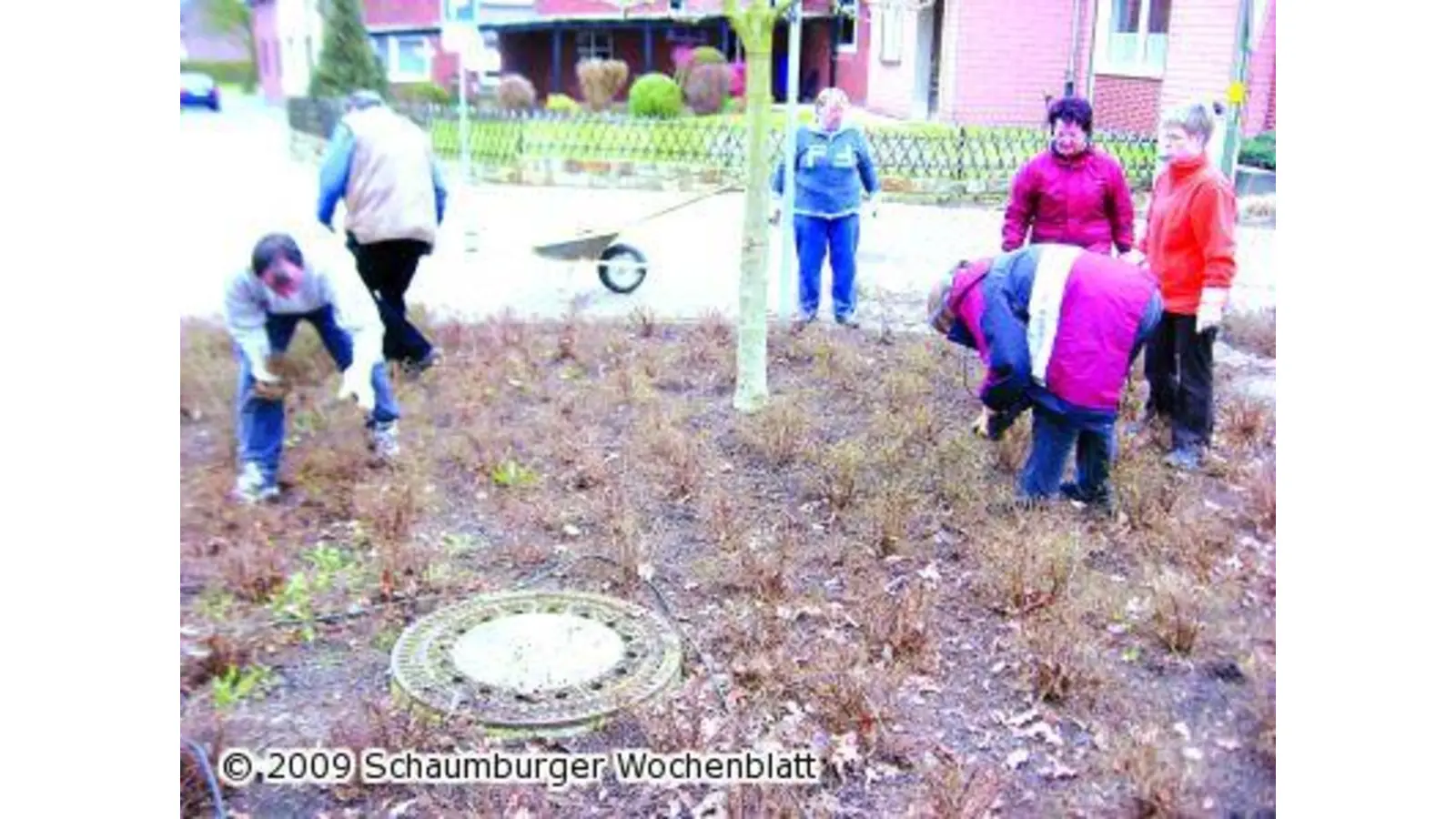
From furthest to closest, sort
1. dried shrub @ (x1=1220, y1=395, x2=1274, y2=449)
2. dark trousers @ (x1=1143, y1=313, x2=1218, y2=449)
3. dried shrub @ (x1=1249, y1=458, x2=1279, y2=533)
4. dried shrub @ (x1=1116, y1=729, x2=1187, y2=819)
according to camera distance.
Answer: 1. dark trousers @ (x1=1143, y1=313, x2=1218, y2=449)
2. dried shrub @ (x1=1220, y1=395, x2=1274, y2=449)
3. dried shrub @ (x1=1249, y1=458, x2=1279, y2=533)
4. dried shrub @ (x1=1116, y1=729, x2=1187, y2=819)

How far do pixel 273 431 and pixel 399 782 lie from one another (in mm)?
707

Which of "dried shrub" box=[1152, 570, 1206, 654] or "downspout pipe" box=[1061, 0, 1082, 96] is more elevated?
"downspout pipe" box=[1061, 0, 1082, 96]

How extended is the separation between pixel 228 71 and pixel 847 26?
1538mm

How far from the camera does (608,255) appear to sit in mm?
4125

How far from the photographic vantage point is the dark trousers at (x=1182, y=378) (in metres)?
2.61

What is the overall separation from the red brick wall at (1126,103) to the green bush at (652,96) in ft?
3.75

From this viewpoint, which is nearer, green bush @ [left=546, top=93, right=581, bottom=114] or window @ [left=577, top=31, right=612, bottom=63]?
window @ [left=577, top=31, right=612, bottom=63]

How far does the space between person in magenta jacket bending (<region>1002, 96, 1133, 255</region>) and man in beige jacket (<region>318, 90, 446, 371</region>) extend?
1.57m

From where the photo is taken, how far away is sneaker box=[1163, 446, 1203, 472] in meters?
2.54

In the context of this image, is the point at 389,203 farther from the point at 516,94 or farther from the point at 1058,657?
the point at 1058,657

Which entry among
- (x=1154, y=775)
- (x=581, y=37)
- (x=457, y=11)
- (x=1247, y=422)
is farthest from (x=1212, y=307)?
(x=457, y=11)

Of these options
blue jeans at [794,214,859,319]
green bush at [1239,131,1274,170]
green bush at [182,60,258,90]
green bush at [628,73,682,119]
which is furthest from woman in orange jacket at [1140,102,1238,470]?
green bush at [182,60,258,90]

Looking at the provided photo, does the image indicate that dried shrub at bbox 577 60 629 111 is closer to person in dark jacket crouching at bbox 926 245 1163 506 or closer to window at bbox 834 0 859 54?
→ window at bbox 834 0 859 54

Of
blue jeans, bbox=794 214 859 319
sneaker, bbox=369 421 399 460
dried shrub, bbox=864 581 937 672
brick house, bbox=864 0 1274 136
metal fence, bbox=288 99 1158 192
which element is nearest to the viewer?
dried shrub, bbox=864 581 937 672
